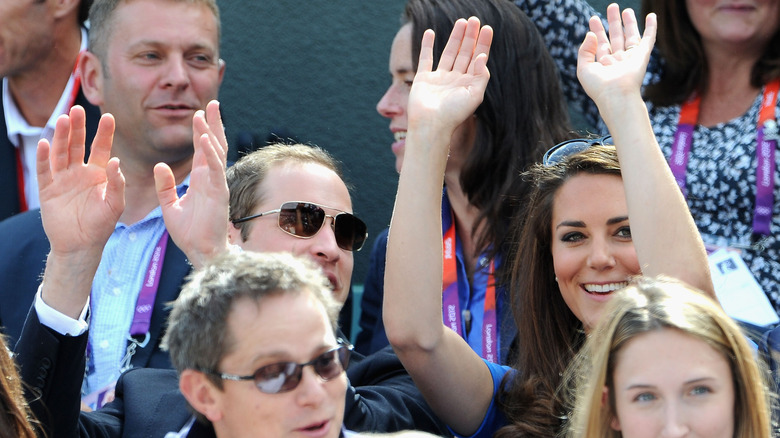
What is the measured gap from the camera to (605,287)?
252 cm

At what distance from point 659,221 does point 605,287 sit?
32 centimetres

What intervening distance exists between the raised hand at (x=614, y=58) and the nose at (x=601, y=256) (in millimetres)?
346

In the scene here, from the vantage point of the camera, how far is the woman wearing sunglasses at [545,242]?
227cm

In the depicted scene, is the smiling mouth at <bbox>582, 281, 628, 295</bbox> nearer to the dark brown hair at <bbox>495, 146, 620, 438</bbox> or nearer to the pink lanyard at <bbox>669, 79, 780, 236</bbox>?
the dark brown hair at <bbox>495, 146, 620, 438</bbox>

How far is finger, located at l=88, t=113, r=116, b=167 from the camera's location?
2.40 metres

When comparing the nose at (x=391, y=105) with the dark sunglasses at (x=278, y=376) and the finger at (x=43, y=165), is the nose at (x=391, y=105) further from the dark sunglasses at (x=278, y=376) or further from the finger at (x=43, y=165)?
the dark sunglasses at (x=278, y=376)

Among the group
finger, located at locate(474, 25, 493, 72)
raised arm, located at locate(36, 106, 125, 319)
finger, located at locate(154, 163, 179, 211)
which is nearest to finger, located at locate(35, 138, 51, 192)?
raised arm, located at locate(36, 106, 125, 319)

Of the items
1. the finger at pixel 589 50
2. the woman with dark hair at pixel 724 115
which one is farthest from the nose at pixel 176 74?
the finger at pixel 589 50

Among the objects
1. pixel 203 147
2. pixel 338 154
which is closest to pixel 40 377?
pixel 203 147

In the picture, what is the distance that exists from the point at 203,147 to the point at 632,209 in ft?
3.18

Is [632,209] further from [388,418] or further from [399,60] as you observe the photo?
[399,60]

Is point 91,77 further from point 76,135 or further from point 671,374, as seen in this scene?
point 671,374

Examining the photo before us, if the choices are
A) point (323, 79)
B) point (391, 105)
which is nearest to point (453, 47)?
point (391, 105)

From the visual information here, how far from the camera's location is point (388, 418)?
241 centimetres
